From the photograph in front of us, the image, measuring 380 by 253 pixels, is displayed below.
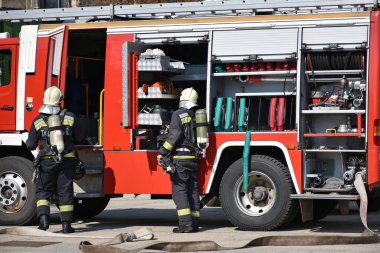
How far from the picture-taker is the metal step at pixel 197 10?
1245 cm

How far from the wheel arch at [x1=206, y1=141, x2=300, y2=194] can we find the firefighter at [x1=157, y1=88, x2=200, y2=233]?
0.97 ft

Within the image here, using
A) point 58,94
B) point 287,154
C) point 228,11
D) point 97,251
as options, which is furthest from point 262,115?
point 97,251

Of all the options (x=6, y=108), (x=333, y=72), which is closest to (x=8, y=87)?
(x=6, y=108)

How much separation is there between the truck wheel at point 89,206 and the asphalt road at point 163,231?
0.48ft

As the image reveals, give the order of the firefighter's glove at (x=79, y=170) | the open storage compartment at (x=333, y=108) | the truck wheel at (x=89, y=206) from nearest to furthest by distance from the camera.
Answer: the open storage compartment at (x=333, y=108) < the firefighter's glove at (x=79, y=170) < the truck wheel at (x=89, y=206)

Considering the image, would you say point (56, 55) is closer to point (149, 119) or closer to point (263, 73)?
point (149, 119)

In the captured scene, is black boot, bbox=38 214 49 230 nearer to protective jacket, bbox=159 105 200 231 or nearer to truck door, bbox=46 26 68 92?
protective jacket, bbox=159 105 200 231

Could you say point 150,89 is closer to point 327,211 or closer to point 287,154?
point 287,154

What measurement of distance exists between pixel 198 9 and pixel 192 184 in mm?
2329

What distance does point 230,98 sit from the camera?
41.9 feet

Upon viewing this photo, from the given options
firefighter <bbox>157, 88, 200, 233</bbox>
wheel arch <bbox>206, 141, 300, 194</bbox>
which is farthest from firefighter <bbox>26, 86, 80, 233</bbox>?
wheel arch <bbox>206, 141, 300, 194</bbox>

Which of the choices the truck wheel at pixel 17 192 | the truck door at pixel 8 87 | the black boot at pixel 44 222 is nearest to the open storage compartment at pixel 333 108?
the black boot at pixel 44 222

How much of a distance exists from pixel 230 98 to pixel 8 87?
127 inches

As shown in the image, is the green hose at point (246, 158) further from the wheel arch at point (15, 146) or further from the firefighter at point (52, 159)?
the wheel arch at point (15, 146)
